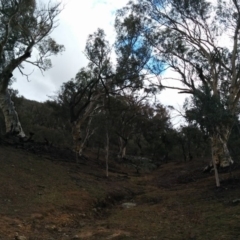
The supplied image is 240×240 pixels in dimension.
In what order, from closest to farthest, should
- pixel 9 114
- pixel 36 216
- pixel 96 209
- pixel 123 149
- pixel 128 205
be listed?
1. pixel 36 216
2. pixel 96 209
3. pixel 128 205
4. pixel 9 114
5. pixel 123 149

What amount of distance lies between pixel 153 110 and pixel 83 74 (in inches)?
497

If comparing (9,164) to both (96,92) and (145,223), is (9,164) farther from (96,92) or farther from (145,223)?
(96,92)

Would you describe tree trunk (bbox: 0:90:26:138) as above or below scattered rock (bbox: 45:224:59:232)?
above

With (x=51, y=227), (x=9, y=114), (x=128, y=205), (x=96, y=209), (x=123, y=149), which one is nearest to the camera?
(x=51, y=227)

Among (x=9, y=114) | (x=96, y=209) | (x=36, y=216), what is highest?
(x=9, y=114)

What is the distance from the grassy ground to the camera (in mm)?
6922

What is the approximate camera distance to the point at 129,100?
3002 cm

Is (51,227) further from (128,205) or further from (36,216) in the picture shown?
(128,205)

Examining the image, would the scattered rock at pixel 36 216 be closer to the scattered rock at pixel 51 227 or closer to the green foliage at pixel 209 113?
the scattered rock at pixel 51 227

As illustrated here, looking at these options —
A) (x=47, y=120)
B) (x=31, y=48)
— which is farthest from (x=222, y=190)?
(x=47, y=120)

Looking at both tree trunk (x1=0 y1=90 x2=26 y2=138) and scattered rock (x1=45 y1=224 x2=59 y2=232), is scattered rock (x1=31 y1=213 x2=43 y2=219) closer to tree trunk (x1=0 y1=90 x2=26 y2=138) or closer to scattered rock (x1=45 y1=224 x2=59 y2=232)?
scattered rock (x1=45 y1=224 x2=59 y2=232)

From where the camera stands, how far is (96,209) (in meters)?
10.1

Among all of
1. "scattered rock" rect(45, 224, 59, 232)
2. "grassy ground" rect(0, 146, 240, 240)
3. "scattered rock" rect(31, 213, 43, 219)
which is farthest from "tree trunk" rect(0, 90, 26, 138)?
"scattered rock" rect(45, 224, 59, 232)

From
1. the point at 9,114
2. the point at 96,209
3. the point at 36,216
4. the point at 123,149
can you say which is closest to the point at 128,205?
the point at 96,209
